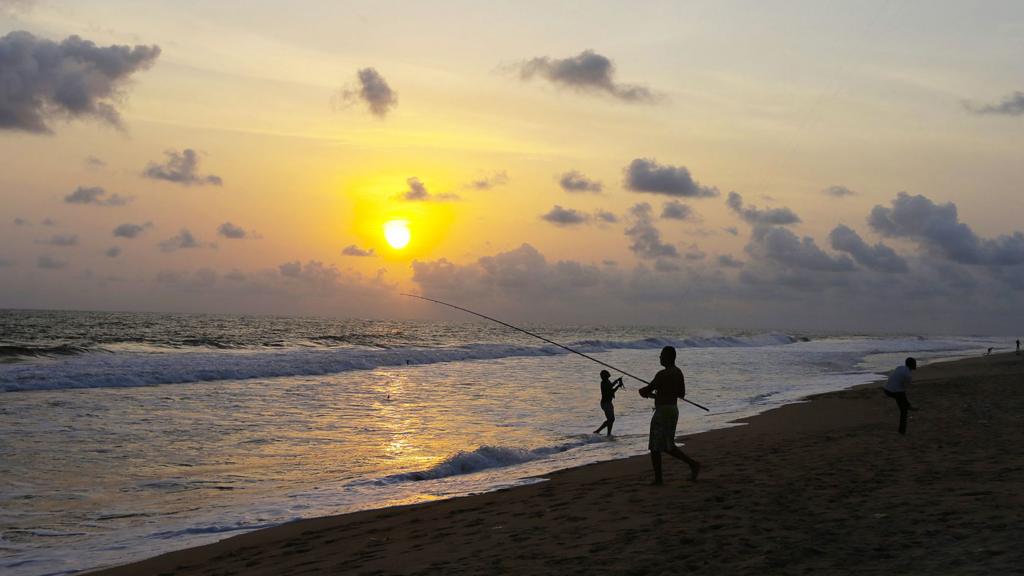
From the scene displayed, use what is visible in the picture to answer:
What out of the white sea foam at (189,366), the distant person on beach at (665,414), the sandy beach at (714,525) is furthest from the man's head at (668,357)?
the white sea foam at (189,366)

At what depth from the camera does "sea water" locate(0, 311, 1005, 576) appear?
353 inches

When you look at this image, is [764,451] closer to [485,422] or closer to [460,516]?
[460,516]

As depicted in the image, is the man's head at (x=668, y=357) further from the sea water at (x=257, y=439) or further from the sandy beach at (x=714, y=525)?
the sea water at (x=257, y=439)

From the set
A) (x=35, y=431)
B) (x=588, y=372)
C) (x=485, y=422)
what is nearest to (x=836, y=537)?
(x=485, y=422)

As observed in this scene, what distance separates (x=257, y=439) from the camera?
14633 millimetres

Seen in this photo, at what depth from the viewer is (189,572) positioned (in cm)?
683

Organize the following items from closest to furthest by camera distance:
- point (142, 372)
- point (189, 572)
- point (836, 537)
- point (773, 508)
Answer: point (836, 537)
point (189, 572)
point (773, 508)
point (142, 372)

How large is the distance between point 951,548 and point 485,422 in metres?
12.5

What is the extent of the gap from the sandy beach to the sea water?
1088 millimetres

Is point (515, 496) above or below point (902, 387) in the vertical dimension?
below

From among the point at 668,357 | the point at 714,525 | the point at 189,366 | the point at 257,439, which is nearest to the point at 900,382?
the point at 668,357

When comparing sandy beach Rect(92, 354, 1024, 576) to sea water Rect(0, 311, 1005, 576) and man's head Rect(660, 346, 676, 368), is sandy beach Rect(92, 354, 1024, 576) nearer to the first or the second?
sea water Rect(0, 311, 1005, 576)

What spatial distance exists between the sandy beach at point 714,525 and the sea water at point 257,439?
109cm

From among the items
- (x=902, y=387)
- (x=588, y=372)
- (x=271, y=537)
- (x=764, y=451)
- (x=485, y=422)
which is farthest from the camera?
(x=588, y=372)
